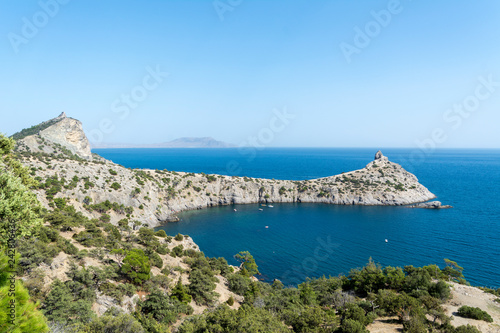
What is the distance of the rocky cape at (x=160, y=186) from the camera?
61.8 meters

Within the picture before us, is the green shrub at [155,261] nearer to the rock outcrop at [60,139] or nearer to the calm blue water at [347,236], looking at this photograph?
the calm blue water at [347,236]

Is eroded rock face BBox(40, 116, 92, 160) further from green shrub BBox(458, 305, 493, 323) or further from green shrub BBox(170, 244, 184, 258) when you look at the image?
green shrub BBox(458, 305, 493, 323)

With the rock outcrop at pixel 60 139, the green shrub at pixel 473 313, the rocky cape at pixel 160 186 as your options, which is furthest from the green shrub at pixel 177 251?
the rock outcrop at pixel 60 139

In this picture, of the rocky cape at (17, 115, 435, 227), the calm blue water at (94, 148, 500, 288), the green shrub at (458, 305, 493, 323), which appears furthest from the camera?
the rocky cape at (17, 115, 435, 227)

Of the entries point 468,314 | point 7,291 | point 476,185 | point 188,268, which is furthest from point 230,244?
point 476,185

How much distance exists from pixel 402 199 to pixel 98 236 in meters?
105

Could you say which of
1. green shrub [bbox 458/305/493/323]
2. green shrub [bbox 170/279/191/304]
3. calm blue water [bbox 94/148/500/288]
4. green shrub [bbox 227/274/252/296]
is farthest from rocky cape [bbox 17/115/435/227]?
green shrub [bbox 458/305/493/323]

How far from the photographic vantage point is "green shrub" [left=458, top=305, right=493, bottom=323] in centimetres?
2120

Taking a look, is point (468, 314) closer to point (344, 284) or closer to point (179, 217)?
point (344, 284)

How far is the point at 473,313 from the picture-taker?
2150 centimetres

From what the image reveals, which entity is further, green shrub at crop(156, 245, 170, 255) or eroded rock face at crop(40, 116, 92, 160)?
eroded rock face at crop(40, 116, 92, 160)

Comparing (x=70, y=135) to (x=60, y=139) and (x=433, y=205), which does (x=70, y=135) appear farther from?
(x=433, y=205)

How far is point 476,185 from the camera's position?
121 meters

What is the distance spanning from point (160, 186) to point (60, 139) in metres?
48.7
